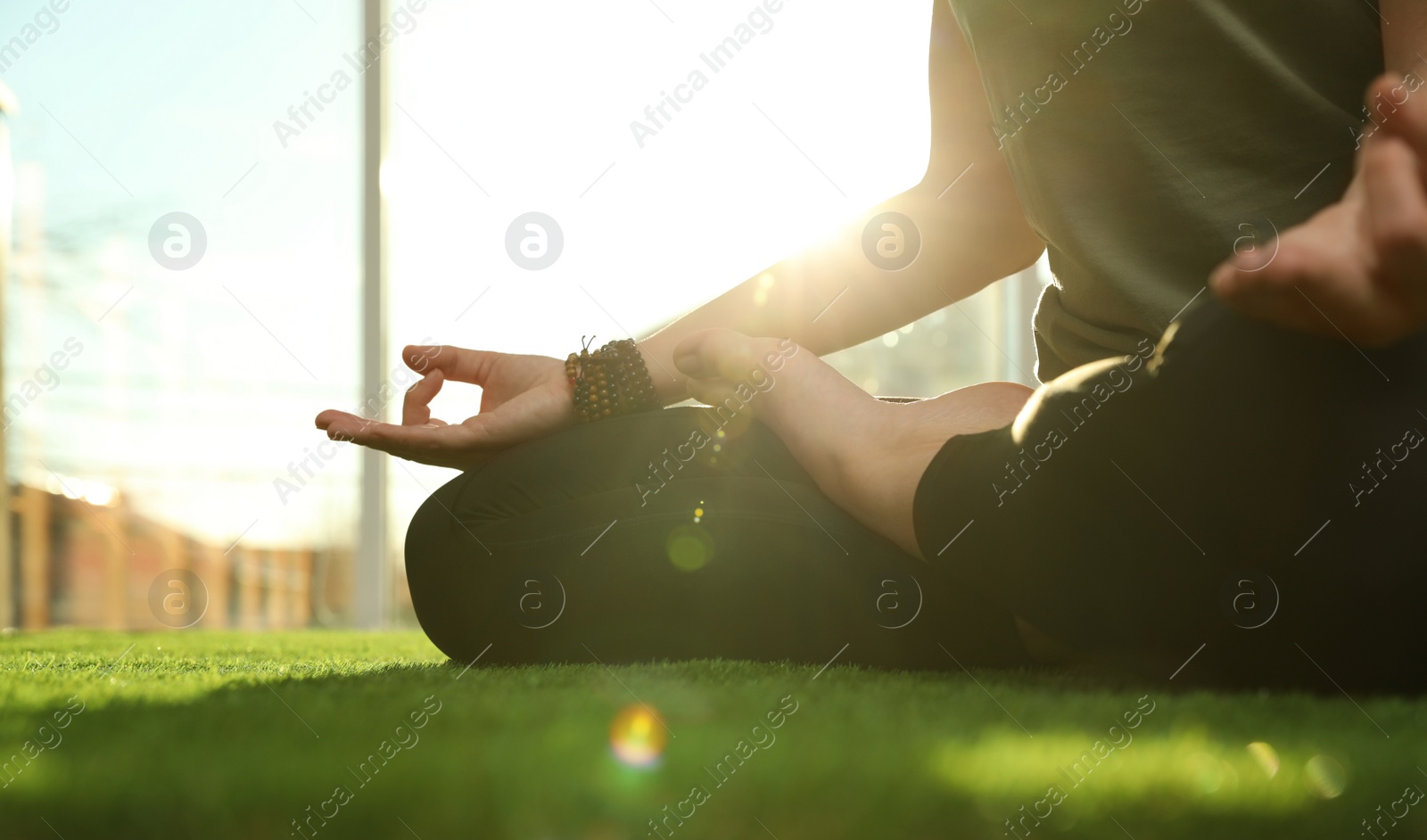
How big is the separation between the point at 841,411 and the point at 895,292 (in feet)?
1.51

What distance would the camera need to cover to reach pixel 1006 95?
3.45 feet

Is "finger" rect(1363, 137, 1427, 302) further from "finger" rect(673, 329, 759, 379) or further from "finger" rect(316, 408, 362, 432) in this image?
"finger" rect(316, 408, 362, 432)

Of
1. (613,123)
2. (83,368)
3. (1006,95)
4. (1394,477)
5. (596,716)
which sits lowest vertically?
(83,368)

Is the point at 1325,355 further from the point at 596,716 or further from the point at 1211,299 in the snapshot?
the point at 596,716

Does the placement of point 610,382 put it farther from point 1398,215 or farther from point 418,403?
point 1398,215

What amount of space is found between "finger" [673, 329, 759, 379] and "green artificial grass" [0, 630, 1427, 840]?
42 centimetres

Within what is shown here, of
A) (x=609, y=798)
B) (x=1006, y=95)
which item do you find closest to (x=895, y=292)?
(x=1006, y=95)

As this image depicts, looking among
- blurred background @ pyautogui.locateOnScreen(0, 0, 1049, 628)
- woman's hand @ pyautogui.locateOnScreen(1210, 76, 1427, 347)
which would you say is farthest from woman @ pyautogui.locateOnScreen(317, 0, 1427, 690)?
blurred background @ pyautogui.locateOnScreen(0, 0, 1049, 628)

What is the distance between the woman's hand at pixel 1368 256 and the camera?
16.9 inches

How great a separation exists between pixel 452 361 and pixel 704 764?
2.94 ft

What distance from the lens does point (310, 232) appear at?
376cm

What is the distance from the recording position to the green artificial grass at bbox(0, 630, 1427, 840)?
0.35 metres

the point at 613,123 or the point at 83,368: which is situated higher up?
the point at 613,123

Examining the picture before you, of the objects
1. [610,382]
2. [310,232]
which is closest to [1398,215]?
[610,382]
